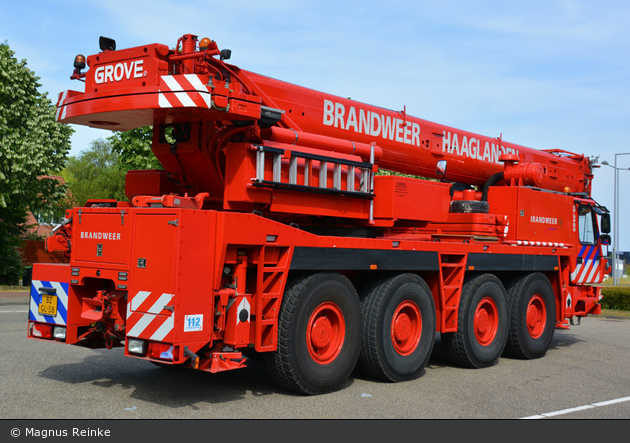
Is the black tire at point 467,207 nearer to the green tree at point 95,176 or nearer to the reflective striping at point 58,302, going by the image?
the reflective striping at point 58,302

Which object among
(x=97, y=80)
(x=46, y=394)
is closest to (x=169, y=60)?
(x=97, y=80)

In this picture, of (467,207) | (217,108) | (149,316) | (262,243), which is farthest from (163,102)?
(467,207)

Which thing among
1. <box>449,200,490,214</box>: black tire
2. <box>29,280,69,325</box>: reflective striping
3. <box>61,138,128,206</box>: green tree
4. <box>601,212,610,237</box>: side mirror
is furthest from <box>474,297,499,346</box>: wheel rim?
<box>61,138,128,206</box>: green tree

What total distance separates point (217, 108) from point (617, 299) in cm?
1900

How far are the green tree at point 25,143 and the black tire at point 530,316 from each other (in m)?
18.6

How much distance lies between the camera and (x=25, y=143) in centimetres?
2316

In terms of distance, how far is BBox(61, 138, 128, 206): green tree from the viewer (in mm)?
45000

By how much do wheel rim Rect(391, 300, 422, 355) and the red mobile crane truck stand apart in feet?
0.07

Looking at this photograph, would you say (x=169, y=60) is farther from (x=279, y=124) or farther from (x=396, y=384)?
(x=396, y=384)

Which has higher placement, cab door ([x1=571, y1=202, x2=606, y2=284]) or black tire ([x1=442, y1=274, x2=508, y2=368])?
cab door ([x1=571, y1=202, x2=606, y2=284])

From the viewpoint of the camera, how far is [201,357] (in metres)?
6.25

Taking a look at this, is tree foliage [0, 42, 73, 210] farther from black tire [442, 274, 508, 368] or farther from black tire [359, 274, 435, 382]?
black tire [359, 274, 435, 382]
